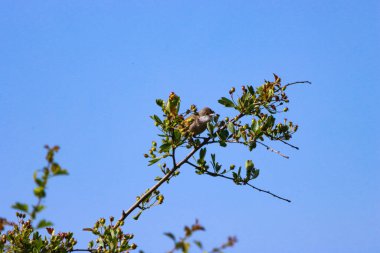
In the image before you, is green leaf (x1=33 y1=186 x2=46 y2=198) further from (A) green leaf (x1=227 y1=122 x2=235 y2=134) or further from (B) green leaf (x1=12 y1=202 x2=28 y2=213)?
(A) green leaf (x1=227 y1=122 x2=235 y2=134)

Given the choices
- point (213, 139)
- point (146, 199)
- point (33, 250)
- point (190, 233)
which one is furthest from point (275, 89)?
point (190, 233)

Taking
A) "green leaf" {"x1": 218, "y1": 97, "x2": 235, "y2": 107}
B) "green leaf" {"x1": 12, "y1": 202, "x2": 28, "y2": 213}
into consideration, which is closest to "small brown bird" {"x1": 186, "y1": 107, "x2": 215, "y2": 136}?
"green leaf" {"x1": 218, "y1": 97, "x2": 235, "y2": 107}


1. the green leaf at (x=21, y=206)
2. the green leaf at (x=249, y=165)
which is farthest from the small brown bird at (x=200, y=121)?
the green leaf at (x=21, y=206)

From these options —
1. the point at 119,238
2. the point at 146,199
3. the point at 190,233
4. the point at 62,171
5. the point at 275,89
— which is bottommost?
the point at 190,233

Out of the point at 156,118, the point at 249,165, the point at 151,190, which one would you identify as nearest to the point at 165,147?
the point at 156,118

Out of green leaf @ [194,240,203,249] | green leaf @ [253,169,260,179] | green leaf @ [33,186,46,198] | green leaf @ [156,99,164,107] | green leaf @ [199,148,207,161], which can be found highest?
green leaf @ [156,99,164,107]

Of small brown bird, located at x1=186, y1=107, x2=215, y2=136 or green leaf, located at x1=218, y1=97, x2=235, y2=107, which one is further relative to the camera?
small brown bird, located at x1=186, y1=107, x2=215, y2=136

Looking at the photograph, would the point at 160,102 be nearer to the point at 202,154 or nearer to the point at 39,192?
the point at 202,154

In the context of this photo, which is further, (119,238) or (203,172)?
(203,172)

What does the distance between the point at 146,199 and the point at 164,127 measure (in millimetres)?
764

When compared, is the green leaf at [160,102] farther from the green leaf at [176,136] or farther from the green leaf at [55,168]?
the green leaf at [55,168]

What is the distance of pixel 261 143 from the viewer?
16.3 ft

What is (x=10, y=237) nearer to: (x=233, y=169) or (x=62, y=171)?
(x=233, y=169)

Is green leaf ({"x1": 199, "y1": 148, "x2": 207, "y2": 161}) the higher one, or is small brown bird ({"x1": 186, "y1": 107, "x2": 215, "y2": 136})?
small brown bird ({"x1": 186, "y1": 107, "x2": 215, "y2": 136})
